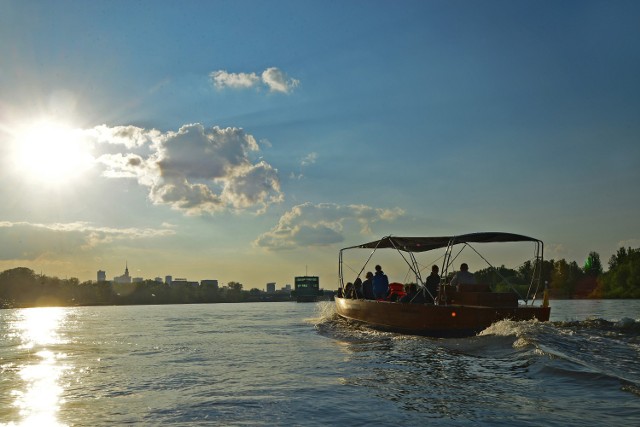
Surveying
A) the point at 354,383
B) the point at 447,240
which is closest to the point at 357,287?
the point at 447,240

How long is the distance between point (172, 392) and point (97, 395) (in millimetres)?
1546

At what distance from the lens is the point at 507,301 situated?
20609 millimetres

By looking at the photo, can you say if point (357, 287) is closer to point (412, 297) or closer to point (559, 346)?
point (412, 297)

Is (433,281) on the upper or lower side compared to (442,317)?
upper

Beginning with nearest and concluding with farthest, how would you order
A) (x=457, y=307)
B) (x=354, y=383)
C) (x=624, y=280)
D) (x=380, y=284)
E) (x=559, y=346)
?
(x=354, y=383) → (x=559, y=346) → (x=457, y=307) → (x=380, y=284) → (x=624, y=280)

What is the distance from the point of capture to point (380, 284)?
95.8 ft

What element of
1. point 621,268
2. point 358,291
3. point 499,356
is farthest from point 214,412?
point 621,268

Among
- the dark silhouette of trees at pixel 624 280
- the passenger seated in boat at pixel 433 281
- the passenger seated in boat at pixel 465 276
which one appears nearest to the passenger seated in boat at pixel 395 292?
the passenger seated in boat at pixel 433 281

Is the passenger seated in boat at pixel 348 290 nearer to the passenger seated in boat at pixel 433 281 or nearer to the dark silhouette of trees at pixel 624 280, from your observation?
the passenger seated in boat at pixel 433 281

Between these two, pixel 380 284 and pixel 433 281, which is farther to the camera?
pixel 380 284

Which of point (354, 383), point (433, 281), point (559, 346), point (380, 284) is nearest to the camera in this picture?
point (354, 383)

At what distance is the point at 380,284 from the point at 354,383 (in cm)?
1772

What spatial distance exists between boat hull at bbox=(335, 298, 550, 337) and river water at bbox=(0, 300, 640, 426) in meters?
0.56

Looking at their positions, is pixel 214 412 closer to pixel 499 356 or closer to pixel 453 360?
pixel 453 360
